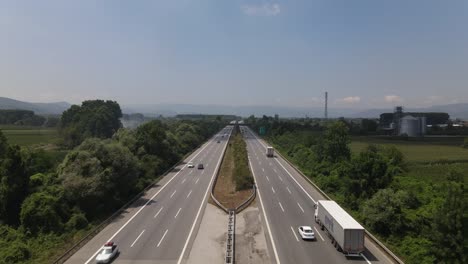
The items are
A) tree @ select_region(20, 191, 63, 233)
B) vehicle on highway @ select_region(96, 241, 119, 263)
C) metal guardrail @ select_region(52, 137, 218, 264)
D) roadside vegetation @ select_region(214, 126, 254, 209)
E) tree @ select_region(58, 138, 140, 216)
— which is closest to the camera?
vehicle on highway @ select_region(96, 241, 119, 263)

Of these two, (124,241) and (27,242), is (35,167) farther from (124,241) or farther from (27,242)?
(124,241)

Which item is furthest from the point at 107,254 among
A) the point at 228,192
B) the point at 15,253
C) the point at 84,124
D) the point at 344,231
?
the point at 84,124

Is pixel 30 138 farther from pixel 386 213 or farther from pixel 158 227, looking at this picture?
pixel 386 213

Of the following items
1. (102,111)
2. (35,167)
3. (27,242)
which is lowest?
(27,242)

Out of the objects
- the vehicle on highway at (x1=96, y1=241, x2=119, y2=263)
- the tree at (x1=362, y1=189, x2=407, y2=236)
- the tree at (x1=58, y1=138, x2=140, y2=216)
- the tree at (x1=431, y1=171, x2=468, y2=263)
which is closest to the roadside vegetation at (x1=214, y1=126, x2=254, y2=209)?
the tree at (x1=58, y1=138, x2=140, y2=216)

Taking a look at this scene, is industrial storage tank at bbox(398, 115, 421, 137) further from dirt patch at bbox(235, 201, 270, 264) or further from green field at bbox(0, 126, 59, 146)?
dirt patch at bbox(235, 201, 270, 264)

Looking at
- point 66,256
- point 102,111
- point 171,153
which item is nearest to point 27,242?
point 66,256

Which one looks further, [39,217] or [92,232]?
[39,217]
